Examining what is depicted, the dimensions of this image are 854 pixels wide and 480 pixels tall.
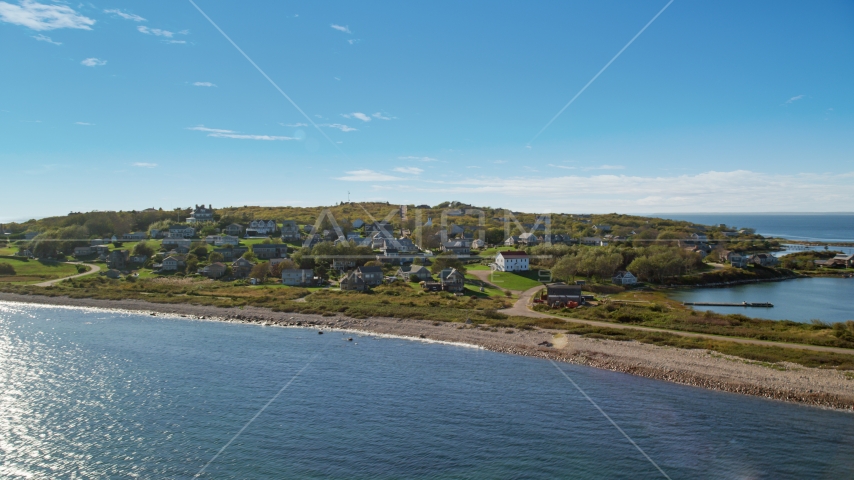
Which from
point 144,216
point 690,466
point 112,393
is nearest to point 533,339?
point 690,466

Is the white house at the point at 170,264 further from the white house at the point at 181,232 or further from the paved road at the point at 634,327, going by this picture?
the paved road at the point at 634,327

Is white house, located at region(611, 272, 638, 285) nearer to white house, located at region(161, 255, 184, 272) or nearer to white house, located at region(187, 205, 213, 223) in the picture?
white house, located at region(161, 255, 184, 272)

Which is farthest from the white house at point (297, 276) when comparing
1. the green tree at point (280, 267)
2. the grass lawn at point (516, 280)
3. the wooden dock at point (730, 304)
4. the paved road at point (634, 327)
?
the wooden dock at point (730, 304)

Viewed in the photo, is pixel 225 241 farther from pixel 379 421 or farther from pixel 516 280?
pixel 379 421

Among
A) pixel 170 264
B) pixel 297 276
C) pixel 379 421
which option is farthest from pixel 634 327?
pixel 170 264

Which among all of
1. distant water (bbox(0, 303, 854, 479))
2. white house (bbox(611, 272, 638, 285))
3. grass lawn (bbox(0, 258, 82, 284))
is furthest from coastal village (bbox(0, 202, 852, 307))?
distant water (bbox(0, 303, 854, 479))
